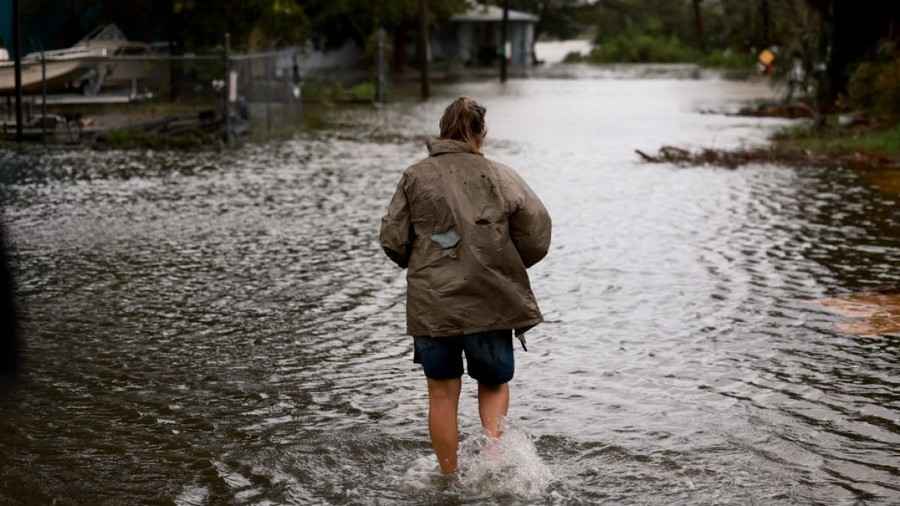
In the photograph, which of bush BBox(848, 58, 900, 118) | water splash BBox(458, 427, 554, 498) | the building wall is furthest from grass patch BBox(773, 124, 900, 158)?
the building wall

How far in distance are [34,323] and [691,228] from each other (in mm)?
7103

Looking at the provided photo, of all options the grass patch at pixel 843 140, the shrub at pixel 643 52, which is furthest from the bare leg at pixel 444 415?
the shrub at pixel 643 52

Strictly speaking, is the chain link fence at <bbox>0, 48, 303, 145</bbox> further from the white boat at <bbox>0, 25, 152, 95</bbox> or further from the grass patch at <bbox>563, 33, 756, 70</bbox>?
the grass patch at <bbox>563, 33, 756, 70</bbox>

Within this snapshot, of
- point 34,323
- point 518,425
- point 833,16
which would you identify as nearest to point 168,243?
point 34,323

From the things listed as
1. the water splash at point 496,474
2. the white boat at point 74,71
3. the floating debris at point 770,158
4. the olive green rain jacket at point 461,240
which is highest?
the olive green rain jacket at point 461,240

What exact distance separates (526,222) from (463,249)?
0.30 metres

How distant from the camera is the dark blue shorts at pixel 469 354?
6184 mm

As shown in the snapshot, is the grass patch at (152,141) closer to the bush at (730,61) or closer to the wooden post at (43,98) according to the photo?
the wooden post at (43,98)

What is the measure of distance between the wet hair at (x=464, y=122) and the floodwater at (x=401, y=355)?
4.39 feet

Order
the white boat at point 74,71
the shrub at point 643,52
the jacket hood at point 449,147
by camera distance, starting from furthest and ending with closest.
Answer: the shrub at point 643,52 → the white boat at point 74,71 → the jacket hood at point 449,147

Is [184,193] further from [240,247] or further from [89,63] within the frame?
[89,63]

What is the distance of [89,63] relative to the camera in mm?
25859

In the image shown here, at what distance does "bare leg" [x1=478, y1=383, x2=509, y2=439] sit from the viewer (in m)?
6.45

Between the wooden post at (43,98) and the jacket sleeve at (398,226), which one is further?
the wooden post at (43,98)
